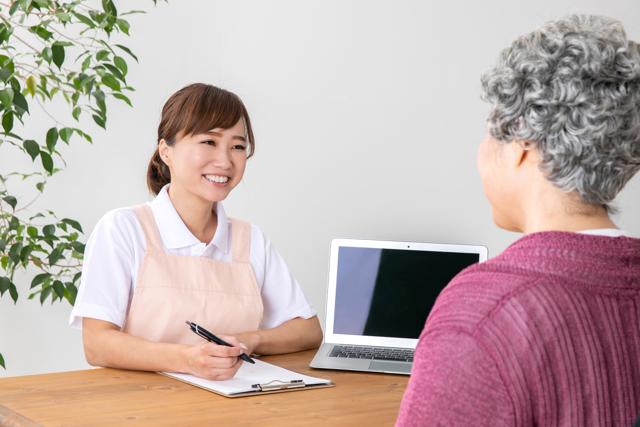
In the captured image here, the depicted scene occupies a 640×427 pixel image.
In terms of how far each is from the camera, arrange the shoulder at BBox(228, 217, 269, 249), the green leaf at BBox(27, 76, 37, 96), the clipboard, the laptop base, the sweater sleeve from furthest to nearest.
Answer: the green leaf at BBox(27, 76, 37, 96)
the shoulder at BBox(228, 217, 269, 249)
the laptop base
the clipboard
the sweater sleeve

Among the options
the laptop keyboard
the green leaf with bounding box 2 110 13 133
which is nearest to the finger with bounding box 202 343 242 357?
the laptop keyboard

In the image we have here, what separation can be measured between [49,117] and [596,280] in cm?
248

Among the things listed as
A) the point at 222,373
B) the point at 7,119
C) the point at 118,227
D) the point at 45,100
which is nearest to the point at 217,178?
the point at 118,227

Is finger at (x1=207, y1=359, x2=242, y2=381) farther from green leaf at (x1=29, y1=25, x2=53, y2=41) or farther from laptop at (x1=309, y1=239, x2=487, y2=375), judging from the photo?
green leaf at (x1=29, y1=25, x2=53, y2=41)

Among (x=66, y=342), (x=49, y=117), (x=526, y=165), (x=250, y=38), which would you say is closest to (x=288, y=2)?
(x=250, y=38)

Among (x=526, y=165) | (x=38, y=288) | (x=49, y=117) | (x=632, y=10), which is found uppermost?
(x=632, y=10)

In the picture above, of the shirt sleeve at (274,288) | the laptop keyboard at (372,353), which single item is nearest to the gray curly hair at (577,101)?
the laptop keyboard at (372,353)

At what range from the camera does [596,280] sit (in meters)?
0.96

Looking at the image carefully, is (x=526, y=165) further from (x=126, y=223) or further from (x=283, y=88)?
(x=283, y=88)

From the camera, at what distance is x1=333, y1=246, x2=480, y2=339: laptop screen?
2296 mm

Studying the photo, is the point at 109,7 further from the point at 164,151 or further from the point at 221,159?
the point at 221,159

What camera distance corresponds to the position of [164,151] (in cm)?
234

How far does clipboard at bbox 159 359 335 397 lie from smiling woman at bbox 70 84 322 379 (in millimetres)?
74

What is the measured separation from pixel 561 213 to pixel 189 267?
4.37ft
